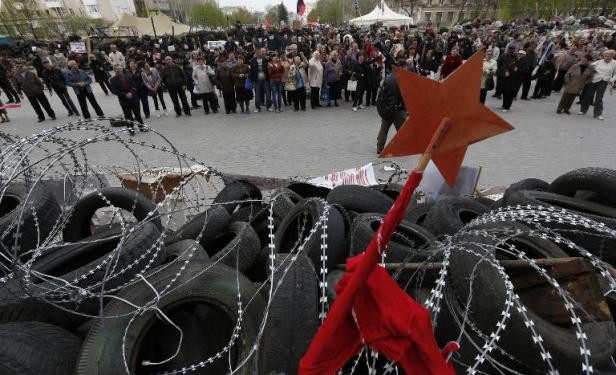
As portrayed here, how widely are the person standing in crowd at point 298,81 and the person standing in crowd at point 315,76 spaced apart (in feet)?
0.86

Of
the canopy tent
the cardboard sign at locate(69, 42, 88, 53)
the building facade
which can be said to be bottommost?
the cardboard sign at locate(69, 42, 88, 53)

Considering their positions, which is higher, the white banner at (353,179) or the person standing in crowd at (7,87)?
the person standing in crowd at (7,87)

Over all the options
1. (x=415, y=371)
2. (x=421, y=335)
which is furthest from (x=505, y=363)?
(x=421, y=335)

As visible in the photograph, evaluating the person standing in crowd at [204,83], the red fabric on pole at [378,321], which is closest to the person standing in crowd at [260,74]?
the person standing in crowd at [204,83]

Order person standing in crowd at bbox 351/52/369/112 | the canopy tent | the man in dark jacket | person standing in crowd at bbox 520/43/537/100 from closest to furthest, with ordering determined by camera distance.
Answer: the man in dark jacket < person standing in crowd at bbox 520/43/537/100 < person standing in crowd at bbox 351/52/369/112 < the canopy tent

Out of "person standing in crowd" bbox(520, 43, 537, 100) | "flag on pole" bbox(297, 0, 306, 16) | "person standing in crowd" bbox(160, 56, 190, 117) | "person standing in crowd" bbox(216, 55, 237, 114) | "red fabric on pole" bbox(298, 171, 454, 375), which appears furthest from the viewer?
"flag on pole" bbox(297, 0, 306, 16)

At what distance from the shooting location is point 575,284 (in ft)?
8.38

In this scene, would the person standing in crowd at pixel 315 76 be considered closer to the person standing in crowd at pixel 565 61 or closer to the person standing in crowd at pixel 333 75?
the person standing in crowd at pixel 333 75

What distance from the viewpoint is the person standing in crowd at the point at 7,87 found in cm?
1519

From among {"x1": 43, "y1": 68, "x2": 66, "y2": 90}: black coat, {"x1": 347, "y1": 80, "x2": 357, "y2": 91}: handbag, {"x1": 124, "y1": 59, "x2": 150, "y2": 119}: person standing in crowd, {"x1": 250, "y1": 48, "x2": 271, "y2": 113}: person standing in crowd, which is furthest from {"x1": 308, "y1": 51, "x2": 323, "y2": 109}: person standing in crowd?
{"x1": 43, "y1": 68, "x2": 66, "y2": 90}: black coat

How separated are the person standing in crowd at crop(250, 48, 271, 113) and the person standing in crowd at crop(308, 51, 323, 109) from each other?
66.5 inches

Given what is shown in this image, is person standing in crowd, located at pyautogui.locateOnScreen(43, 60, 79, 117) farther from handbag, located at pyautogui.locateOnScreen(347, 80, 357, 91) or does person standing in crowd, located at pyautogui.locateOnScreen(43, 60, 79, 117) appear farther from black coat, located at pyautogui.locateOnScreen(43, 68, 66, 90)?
handbag, located at pyautogui.locateOnScreen(347, 80, 357, 91)

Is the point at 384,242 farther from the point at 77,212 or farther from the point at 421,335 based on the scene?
the point at 77,212

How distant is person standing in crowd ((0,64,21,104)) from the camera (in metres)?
15.2
